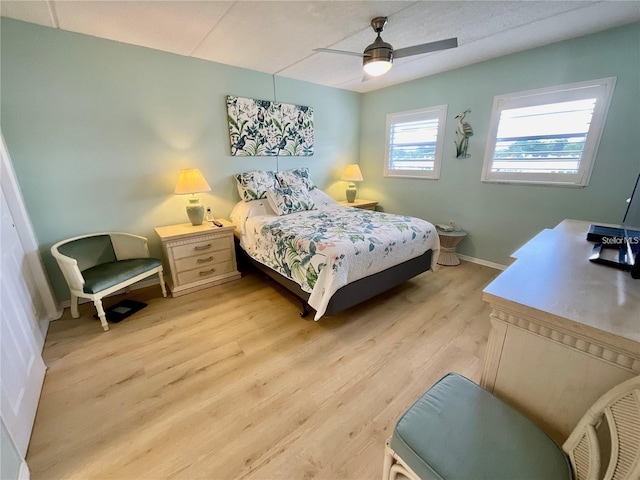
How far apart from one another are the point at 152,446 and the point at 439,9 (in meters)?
3.28

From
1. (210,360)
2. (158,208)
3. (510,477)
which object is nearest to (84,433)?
(210,360)

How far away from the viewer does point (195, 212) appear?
9.27 ft

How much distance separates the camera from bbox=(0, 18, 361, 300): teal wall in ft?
6.92

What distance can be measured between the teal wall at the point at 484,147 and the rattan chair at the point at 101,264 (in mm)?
3480

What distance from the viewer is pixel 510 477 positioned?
27.8 inches

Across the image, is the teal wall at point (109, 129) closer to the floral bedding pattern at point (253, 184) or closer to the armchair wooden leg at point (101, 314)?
the floral bedding pattern at point (253, 184)

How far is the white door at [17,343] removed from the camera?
1243mm

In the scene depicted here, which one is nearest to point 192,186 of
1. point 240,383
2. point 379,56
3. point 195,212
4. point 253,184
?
point 195,212

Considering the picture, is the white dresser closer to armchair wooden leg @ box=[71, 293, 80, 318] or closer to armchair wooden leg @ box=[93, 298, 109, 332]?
armchair wooden leg @ box=[93, 298, 109, 332]

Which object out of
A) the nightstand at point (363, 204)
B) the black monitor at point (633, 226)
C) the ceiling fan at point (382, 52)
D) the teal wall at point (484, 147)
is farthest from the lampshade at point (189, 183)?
the black monitor at point (633, 226)

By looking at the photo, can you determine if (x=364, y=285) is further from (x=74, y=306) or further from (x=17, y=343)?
(x=74, y=306)

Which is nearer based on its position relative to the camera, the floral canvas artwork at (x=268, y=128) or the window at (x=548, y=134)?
the window at (x=548, y=134)

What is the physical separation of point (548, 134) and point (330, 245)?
2.61 meters

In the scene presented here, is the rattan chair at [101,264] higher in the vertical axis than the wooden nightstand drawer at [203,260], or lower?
higher
